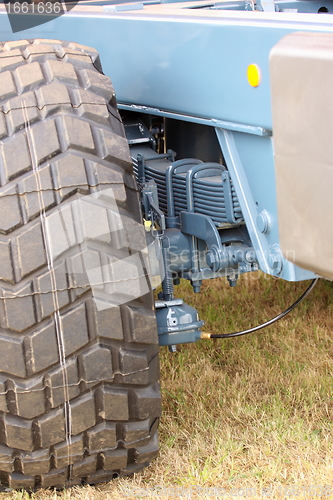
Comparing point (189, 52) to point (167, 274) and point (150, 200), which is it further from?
point (167, 274)

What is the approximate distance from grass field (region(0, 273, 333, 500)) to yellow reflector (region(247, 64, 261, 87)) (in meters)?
1.11

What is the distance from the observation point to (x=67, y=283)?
1433 millimetres

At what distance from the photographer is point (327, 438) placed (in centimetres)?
195

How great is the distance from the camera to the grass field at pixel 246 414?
69.1 inches

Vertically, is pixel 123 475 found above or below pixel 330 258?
below

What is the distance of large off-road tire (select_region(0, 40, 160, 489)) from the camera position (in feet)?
4.64

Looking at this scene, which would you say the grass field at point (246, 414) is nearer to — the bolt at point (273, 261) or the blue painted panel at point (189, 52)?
the bolt at point (273, 261)

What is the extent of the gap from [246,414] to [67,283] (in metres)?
0.98

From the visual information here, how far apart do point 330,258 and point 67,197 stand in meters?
0.64

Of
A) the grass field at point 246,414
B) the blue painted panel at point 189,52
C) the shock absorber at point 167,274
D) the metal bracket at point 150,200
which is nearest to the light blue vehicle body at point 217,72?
the blue painted panel at point 189,52

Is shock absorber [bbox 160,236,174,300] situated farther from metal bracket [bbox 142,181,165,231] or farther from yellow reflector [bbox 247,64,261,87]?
yellow reflector [bbox 247,64,261,87]

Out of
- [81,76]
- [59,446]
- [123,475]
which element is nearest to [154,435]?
[123,475]

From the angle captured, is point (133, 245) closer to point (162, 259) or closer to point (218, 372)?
point (162, 259)

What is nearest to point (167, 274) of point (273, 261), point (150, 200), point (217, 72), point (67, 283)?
point (150, 200)
